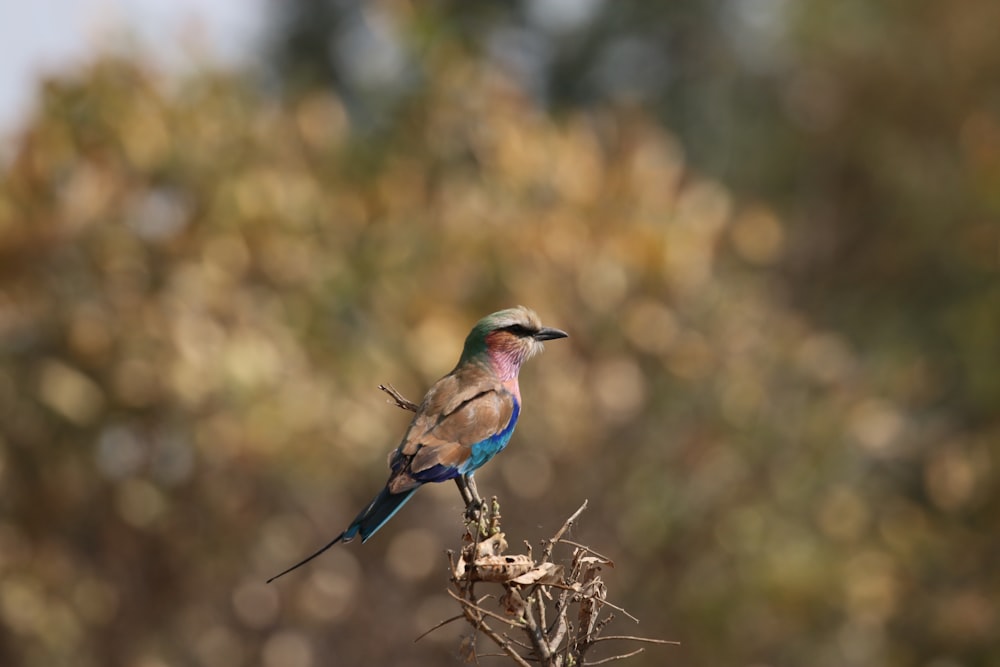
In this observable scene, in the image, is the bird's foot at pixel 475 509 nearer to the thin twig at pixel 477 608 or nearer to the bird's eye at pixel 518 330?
the thin twig at pixel 477 608

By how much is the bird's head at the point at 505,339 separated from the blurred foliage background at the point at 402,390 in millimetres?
8084

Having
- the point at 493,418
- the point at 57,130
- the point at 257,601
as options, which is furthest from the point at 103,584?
the point at 493,418

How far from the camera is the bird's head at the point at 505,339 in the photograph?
3580 mm

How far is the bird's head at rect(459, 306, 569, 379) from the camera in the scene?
358 centimetres

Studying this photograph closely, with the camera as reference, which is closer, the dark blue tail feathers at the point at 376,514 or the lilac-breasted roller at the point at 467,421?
the dark blue tail feathers at the point at 376,514

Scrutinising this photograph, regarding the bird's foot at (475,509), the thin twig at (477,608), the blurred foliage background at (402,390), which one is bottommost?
the thin twig at (477,608)

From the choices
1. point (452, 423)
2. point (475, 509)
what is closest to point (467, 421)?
point (452, 423)

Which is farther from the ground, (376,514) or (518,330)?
(518,330)

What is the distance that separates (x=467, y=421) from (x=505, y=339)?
0.43 m

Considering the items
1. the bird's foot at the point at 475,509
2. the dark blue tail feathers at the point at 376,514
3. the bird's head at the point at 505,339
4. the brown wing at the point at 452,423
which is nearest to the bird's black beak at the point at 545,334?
the bird's head at the point at 505,339

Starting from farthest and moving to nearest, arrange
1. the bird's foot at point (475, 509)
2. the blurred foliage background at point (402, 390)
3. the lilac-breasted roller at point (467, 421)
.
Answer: the blurred foliage background at point (402, 390) < the bird's foot at point (475, 509) < the lilac-breasted roller at point (467, 421)

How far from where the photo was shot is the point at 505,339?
362 centimetres

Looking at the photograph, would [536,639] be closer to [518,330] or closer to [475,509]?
[475,509]

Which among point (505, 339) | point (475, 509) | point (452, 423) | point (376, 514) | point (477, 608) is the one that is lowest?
point (477, 608)
